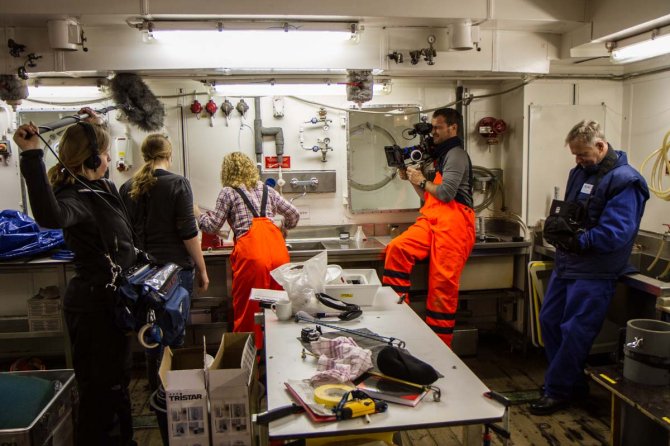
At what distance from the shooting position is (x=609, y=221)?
2.83 meters

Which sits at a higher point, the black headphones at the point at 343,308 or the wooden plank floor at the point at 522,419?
the black headphones at the point at 343,308

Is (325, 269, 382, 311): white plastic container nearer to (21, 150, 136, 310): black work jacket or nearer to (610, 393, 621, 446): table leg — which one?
(21, 150, 136, 310): black work jacket

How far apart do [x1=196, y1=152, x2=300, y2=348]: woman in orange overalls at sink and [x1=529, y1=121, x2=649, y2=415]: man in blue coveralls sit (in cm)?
173

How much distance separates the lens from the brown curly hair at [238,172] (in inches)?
131

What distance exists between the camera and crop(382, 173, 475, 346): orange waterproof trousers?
11.2 feet

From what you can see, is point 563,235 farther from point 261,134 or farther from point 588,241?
point 261,134

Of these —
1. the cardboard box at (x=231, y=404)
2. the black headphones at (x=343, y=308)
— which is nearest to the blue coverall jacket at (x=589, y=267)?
the black headphones at (x=343, y=308)

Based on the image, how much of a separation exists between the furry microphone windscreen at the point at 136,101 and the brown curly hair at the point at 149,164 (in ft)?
2.61

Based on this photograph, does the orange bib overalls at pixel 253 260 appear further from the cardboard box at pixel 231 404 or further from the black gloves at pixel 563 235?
the black gloves at pixel 563 235

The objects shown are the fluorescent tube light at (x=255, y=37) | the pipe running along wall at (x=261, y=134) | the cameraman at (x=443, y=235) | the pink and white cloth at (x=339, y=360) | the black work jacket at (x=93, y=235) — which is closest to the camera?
the pink and white cloth at (x=339, y=360)

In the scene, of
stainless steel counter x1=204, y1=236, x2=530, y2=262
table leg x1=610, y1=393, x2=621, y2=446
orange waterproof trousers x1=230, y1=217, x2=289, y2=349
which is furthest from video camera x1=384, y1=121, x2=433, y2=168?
table leg x1=610, y1=393, x2=621, y2=446

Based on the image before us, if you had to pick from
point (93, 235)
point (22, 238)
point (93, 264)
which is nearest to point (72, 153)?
point (93, 235)

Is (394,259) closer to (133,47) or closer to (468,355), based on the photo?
(468,355)

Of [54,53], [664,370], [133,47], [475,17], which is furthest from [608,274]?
[54,53]
